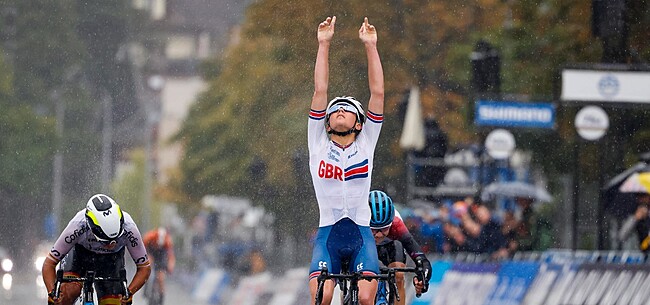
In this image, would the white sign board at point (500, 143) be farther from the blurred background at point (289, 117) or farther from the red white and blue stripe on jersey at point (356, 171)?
the red white and blue stripe on jersey at point (356, 171)

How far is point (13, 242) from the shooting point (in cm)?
4328

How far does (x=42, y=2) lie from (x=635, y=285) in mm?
31843

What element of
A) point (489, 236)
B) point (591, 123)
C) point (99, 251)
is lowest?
point (489, 236)

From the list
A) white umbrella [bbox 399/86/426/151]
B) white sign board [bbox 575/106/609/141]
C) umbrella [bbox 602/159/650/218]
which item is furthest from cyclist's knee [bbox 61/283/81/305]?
white umbrella [bbox 399/86/426/151]

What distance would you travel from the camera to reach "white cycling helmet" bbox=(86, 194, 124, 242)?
12.3 m

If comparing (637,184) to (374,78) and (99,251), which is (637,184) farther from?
(99,251)

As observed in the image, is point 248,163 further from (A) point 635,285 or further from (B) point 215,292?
(A) point 635,285

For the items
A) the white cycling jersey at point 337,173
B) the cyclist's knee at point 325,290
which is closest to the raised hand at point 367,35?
the white cycling jersey at point 337,173

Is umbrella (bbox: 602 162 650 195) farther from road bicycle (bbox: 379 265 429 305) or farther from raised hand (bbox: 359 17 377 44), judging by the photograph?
raised hand (bbox: 359 17 377 44)

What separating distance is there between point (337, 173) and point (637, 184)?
12537 millimetres

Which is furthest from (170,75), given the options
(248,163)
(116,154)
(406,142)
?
(406,142)

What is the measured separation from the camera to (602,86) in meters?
24.6

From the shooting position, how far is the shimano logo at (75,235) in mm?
12702

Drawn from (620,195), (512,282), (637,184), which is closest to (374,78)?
(512,282)
